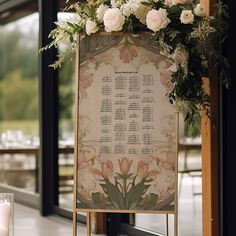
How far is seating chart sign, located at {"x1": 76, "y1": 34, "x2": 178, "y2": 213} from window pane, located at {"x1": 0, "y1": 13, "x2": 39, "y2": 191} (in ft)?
13.8

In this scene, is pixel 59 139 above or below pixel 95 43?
below

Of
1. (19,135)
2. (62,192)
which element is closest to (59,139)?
(62,192)

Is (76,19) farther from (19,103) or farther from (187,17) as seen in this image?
(19,103)

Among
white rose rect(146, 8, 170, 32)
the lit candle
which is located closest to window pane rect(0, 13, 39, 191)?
white rose rect(146, 8, 170, 32)

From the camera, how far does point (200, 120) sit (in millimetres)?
4562

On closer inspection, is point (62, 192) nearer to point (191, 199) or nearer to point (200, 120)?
point (191, 199)

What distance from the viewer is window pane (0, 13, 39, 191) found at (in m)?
8.76

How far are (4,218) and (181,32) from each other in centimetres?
169

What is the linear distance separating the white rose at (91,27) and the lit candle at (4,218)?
1.39 metres

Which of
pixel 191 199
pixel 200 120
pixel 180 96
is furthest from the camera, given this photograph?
pixel 191 199

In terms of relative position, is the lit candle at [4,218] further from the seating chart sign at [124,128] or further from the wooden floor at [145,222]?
the wooden floor at [145,222]

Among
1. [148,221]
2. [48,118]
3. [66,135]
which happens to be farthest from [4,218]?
[66,135]

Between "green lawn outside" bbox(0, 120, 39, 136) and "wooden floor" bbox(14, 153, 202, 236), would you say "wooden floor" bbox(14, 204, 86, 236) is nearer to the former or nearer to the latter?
"wooden floor" bbox(14, 153, 202, 236)

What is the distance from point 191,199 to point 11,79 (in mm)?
3594
